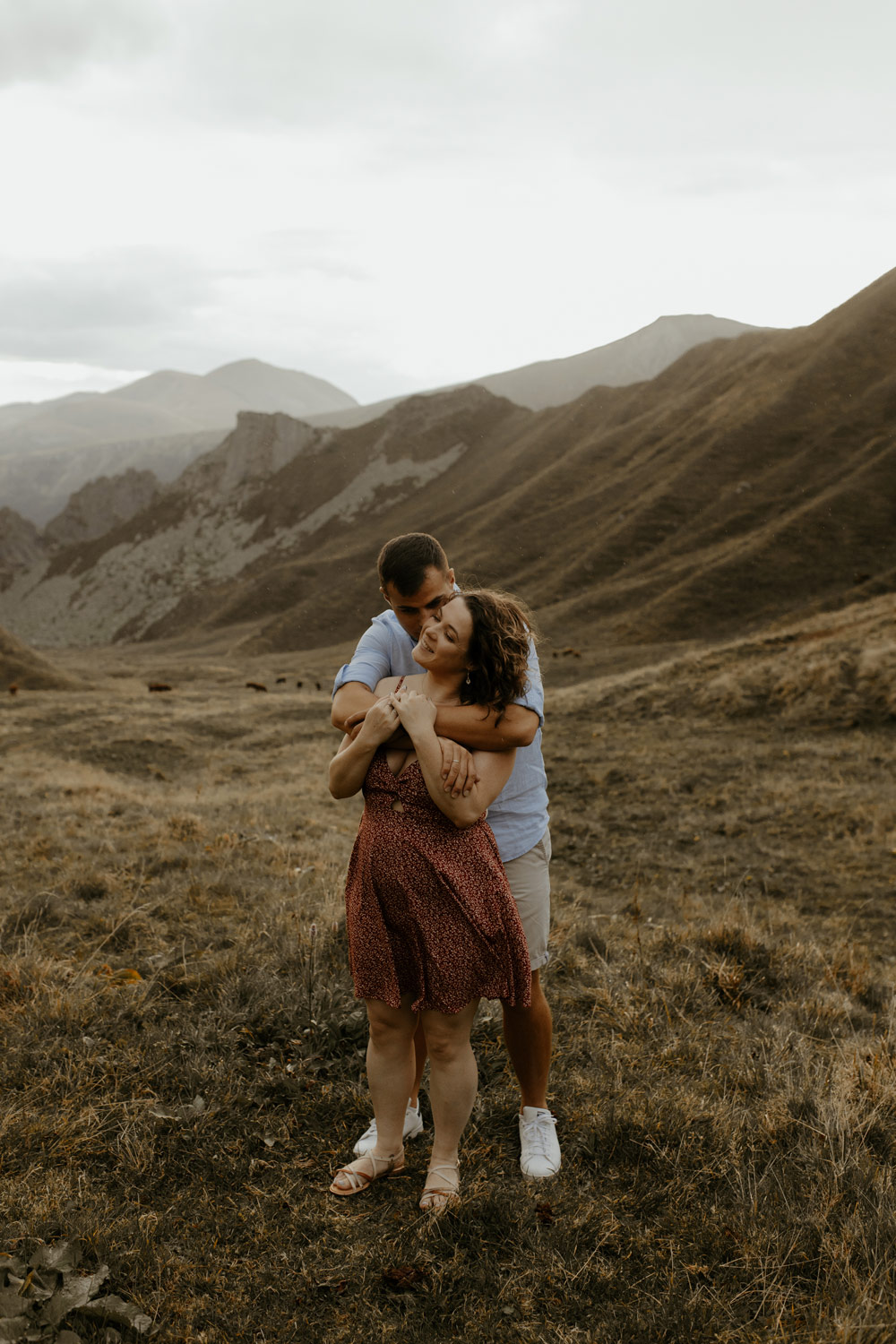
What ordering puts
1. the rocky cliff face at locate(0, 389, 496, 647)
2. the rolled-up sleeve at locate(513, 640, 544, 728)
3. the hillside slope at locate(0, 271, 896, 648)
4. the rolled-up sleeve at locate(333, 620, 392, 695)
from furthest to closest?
the rocky cliff face at locate(0, 389, 496, 647) < the hillside slope at locate(0, 271, 896, 648) < the rolled-up sleeve at locate(333, 620, 392, 695) < the rolled-up sleeve at locate(513, 640, 544, 728)

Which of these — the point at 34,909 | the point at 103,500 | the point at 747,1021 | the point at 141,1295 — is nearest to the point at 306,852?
the point at 34,909

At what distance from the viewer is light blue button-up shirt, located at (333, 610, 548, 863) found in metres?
3.10

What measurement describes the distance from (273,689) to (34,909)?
81.3 feet

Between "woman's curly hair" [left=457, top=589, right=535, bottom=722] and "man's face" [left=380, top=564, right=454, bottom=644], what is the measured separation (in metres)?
0.24

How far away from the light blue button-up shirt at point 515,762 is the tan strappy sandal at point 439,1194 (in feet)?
3.73

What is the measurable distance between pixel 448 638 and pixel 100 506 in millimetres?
106127

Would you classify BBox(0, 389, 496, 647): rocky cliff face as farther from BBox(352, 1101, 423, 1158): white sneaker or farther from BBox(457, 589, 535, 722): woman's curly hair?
BBox(457, 589, 535, 722): woman's curly hair

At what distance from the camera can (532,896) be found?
3.17m

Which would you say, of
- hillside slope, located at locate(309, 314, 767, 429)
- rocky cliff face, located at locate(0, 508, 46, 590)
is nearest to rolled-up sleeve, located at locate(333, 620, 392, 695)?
hillside slope, located at locate(309, 314, 767, 429)

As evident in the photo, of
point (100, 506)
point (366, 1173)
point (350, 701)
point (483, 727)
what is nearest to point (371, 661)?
point (350, 701)

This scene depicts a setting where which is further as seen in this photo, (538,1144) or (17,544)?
(17,544)

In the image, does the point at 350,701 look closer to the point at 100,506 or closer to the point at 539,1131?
the point at 539,1131

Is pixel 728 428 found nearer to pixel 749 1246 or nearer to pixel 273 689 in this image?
pixel 273 689

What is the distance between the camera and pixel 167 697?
Result: 25.6 meters
